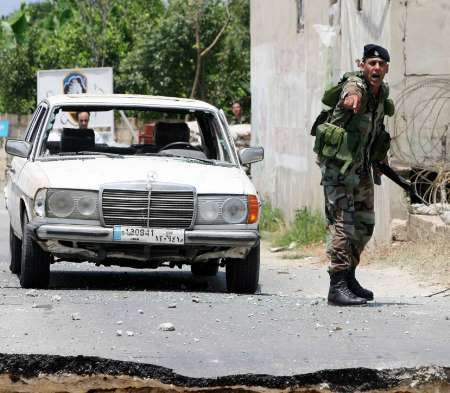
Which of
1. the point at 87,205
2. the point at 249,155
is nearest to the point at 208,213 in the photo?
the point at 87,205

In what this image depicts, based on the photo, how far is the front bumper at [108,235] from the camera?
29.8 feet

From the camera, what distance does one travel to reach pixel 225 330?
290 inches

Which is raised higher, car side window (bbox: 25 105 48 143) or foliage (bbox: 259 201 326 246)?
car side window (bbox: 25 105 48 143)

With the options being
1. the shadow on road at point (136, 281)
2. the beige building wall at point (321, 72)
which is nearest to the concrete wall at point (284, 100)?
the beige building wall at point (321, 72)

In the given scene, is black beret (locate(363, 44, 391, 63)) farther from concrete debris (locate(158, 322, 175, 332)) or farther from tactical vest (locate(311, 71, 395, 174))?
concrete debris (locate(158, 322, 175, 332))

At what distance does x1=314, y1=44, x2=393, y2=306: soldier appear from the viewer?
322 inches

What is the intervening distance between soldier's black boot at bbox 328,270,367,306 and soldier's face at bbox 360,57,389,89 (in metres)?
1.34

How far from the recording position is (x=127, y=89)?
114ft

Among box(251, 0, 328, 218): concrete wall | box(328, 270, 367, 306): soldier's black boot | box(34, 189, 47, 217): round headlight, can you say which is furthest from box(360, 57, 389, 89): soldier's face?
box(251, 0, 328, 218): concrete wall

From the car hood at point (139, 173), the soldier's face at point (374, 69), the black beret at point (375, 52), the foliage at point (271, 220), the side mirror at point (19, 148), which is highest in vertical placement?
the black beret at point (375, 52)

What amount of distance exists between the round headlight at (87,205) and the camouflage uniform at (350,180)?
72.9 inches

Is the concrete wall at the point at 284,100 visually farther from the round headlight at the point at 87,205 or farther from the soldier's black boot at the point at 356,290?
the soldier's black boot at the point at 356,290

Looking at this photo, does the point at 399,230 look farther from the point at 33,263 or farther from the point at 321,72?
the point at 33,263

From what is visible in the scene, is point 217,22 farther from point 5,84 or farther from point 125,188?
point 125,188
